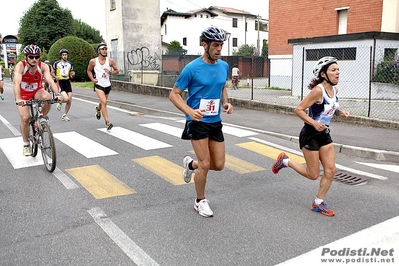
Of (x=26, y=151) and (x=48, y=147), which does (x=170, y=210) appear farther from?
(x=26, y=151)

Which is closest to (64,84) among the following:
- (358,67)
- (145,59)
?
(358,67)

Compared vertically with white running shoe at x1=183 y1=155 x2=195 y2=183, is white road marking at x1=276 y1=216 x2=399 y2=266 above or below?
below

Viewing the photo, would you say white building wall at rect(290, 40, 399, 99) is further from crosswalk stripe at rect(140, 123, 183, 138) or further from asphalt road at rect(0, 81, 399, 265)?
asphalt road at rect(0, 81, 399, 265)

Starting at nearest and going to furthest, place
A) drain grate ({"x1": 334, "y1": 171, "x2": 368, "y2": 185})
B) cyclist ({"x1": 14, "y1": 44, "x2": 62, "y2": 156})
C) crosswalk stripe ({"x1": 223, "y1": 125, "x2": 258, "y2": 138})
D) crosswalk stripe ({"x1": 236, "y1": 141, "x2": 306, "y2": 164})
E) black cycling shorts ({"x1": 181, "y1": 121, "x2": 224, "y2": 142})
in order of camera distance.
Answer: black cycling shorts ({"x1": 181, "y1": 121, "x2": 224, "y2": 142}) < drain grate ({"x1": 334, "y1": 171, "x2": 368, "y2": 185}) < cyclist ({"x1": 14, "y1": 44, "x2": 62, "y2": 156}) < crosswalk stripe ({"x1": 236, "y1": 141, "x2": 306, "y2": 164}) < crosswalk stripe ({"x1": 223, "y1": 125, "x2": 258, "y2": 138})

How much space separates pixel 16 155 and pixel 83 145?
1.32 m

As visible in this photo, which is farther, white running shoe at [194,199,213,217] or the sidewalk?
the sidewalk

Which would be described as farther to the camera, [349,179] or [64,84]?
[64,84]

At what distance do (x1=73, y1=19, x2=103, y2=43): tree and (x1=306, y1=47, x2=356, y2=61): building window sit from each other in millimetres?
47573

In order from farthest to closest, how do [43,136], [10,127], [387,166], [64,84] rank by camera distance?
[64,84], [10,127], [387,166], [43,136]

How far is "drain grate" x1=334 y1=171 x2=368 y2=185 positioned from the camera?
5.95 m

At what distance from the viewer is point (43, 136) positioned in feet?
21.1

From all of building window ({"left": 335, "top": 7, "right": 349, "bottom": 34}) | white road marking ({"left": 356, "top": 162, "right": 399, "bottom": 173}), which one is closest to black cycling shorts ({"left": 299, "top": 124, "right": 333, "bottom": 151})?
white road marking ({"left": 356, "top": 162, "right": 399, "bottom": 173})

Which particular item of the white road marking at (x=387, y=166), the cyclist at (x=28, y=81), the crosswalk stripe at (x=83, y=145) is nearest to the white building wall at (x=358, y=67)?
the white road marking at (x=387, y=166)

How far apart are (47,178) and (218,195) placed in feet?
8.62
